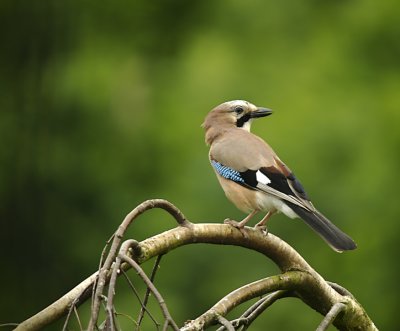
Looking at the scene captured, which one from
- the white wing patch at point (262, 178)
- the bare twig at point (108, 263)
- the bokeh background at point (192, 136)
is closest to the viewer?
the bare twig at point (108, 263)

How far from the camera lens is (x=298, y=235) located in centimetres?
915

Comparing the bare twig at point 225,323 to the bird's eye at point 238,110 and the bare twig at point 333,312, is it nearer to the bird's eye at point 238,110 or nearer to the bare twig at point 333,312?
the bare twig at point 333,312

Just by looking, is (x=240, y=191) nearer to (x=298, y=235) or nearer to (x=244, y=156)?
(x=244, y=156)

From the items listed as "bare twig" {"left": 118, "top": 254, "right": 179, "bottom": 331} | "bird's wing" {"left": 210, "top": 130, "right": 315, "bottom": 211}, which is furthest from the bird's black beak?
"bare twig" {"left": 118, "top": 254, "right": 179, "bottom": 331}

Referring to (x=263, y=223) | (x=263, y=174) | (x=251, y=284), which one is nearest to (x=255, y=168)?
(x=263, y=174)

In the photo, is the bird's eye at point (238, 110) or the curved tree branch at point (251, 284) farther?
the bird's eye at point (238, 110)

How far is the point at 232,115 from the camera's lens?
18.1 feet

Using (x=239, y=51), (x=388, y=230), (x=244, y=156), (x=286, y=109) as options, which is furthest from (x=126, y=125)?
(x=244, y=156)

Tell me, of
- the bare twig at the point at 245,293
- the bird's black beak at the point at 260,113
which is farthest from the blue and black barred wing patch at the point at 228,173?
the bare twig at the point at 245,293

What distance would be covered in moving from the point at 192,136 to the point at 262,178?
5.57 m

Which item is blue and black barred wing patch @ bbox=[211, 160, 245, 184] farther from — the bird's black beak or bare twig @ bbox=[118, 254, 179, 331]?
bare twig @ bbox=[118, 254, 179, 331]

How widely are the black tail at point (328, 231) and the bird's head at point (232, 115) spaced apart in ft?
3.26

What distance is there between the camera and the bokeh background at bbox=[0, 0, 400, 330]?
9203 mm

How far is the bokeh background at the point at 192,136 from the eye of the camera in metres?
9.20
